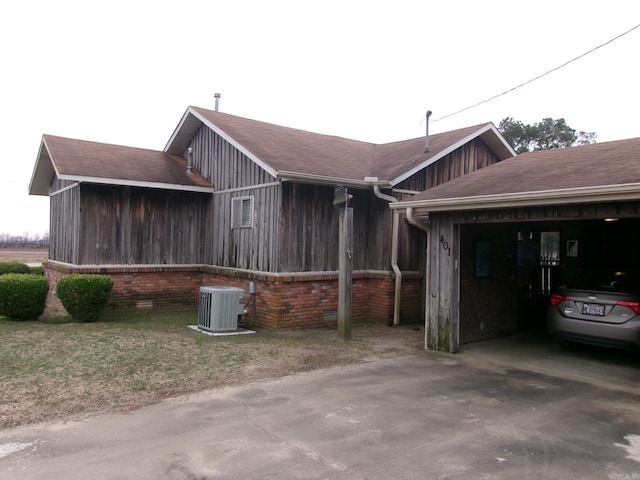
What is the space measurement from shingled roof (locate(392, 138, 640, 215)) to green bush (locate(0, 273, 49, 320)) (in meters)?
8.50

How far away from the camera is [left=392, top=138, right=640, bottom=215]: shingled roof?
6660 mm

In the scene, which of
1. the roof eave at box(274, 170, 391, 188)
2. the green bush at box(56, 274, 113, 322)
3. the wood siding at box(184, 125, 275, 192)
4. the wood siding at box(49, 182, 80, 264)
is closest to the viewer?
the roof eave at box(274, 170, 391, 188)

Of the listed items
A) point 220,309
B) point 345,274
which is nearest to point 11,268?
point 220,309

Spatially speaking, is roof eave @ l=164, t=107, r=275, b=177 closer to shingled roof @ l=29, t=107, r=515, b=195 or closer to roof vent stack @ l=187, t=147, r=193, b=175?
shingled roof @ l=29, t=107, r=515, b=195

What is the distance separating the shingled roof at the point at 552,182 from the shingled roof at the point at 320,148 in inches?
101

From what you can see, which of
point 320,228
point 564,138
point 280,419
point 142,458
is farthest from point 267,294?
point 564,138

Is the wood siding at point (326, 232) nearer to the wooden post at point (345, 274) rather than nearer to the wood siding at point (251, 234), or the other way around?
the wood siding at point (251, 234)

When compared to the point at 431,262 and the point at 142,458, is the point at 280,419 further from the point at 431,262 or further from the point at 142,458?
the point at 431,262

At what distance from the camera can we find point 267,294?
11.1 m

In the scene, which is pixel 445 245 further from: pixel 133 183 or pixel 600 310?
pixel 133 183

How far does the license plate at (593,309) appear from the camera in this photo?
8.01m

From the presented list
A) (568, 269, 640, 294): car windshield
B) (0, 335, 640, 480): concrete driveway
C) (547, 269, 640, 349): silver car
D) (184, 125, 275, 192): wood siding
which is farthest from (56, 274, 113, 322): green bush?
(568, 269, 640, 294): car windshield

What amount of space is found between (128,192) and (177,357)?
19.8 ft

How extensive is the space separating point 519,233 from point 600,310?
3354 mm
